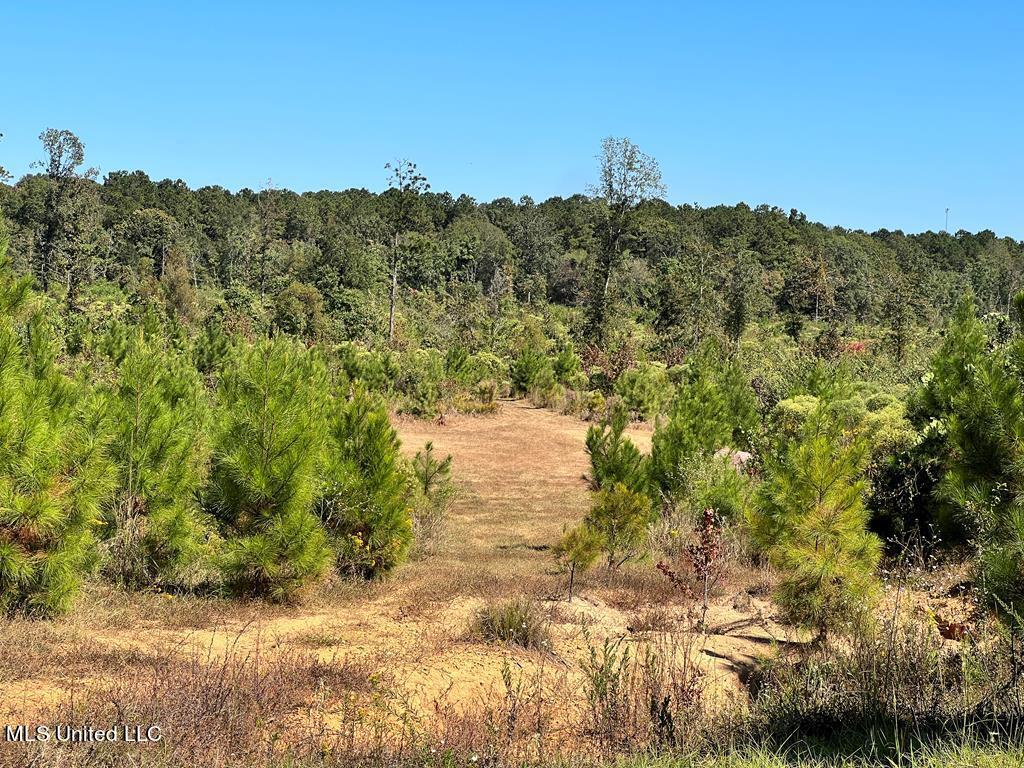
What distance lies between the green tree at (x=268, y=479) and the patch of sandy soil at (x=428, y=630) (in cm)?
38

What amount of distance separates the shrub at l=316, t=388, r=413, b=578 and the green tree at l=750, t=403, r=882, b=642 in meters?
4.19

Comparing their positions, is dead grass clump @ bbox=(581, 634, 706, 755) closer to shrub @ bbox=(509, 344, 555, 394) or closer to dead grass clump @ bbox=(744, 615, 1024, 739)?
dead grass clump @ bbox=(744, 615, 1024, 739)

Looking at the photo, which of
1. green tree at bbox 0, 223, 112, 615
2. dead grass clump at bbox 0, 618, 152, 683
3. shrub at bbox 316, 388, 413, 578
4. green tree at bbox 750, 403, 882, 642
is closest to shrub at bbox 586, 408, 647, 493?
shrub at bbox 316, 388, 413, 578

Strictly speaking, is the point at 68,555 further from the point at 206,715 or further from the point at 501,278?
the point at 501,278

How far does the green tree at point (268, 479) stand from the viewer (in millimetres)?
7523

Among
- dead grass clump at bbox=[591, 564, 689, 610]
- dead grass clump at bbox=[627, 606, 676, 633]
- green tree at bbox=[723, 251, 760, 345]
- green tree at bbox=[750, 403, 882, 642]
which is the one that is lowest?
dead grass clump at bbox=[591, 564, 689, 610]

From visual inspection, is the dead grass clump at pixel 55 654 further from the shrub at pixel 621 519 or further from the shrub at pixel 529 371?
the shrub at pixel 529 371

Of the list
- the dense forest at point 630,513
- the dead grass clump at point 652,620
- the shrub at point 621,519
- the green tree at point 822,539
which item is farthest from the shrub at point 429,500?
the green tree at point 822,539

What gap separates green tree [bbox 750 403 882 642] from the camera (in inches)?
232

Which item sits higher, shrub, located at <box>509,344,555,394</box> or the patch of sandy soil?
shrub, located at <box>509,344,555,394</box>

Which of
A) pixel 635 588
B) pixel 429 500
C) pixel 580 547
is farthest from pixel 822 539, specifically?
pixel 429 500

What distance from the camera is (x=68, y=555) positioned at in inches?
256

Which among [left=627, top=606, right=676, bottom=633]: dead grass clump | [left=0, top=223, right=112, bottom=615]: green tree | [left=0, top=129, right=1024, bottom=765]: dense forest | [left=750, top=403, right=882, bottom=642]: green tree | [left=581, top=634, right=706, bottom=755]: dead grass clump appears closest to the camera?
[left=581, top=634, right=706, bottom=755]: dead grass clump

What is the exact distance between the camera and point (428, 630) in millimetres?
6961
